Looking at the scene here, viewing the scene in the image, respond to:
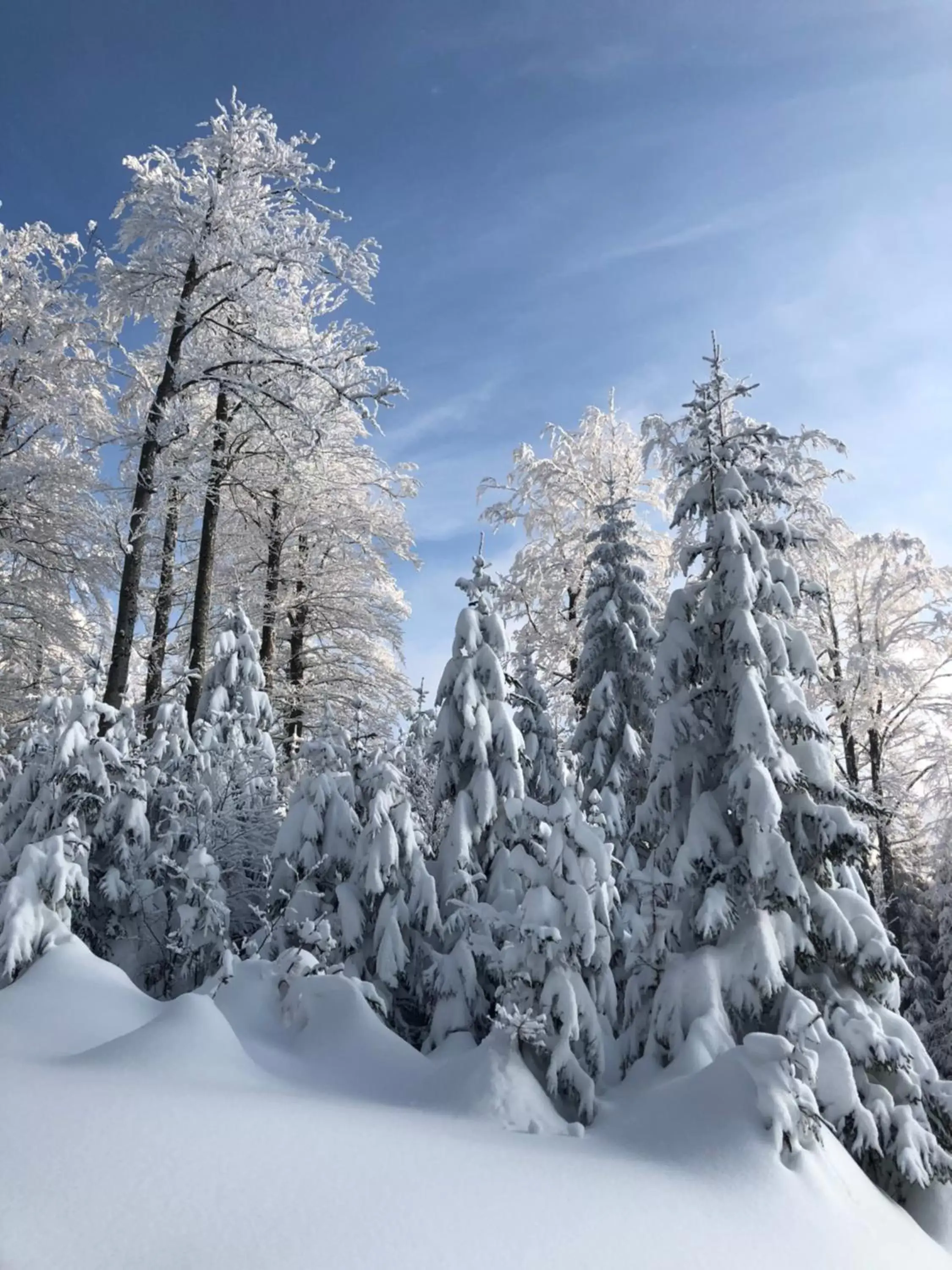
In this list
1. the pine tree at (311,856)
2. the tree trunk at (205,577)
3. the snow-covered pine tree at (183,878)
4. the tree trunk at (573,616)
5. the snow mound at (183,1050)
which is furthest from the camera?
the tree trunk at (573,616)

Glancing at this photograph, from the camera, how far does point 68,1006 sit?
612 cm

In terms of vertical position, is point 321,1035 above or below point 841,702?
below

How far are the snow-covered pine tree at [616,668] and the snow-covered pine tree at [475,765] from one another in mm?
3717

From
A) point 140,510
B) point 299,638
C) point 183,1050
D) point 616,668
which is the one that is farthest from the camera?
point 299,638

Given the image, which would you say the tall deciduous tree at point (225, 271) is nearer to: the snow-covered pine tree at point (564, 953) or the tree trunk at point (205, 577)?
the tree trunk at point (205, 577)

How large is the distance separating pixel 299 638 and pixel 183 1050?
14.2 m

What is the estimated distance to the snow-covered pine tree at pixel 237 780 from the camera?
9344 mm

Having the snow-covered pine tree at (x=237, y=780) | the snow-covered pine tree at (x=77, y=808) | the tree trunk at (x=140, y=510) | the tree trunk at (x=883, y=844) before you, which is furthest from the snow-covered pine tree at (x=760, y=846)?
the tree trunk at (x=883, y=844)

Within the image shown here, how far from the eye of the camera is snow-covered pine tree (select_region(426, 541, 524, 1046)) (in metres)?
8.25

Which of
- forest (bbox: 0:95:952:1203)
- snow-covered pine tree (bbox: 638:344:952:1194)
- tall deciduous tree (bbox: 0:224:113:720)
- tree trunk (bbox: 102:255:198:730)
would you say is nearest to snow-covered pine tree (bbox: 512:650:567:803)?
forest (bbox: 0:95:952:1203)

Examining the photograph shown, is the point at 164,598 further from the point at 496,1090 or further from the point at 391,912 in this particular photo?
the point at 496,1090

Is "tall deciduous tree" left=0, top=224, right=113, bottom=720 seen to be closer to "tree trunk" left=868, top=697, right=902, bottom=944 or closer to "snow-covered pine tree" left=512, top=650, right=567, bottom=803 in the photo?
"snow-covered pine tree" left=512, top=650, right=567, bottom=803

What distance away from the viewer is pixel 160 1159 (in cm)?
392

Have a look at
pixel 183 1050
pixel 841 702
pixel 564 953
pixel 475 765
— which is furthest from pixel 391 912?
pixel 841 702
